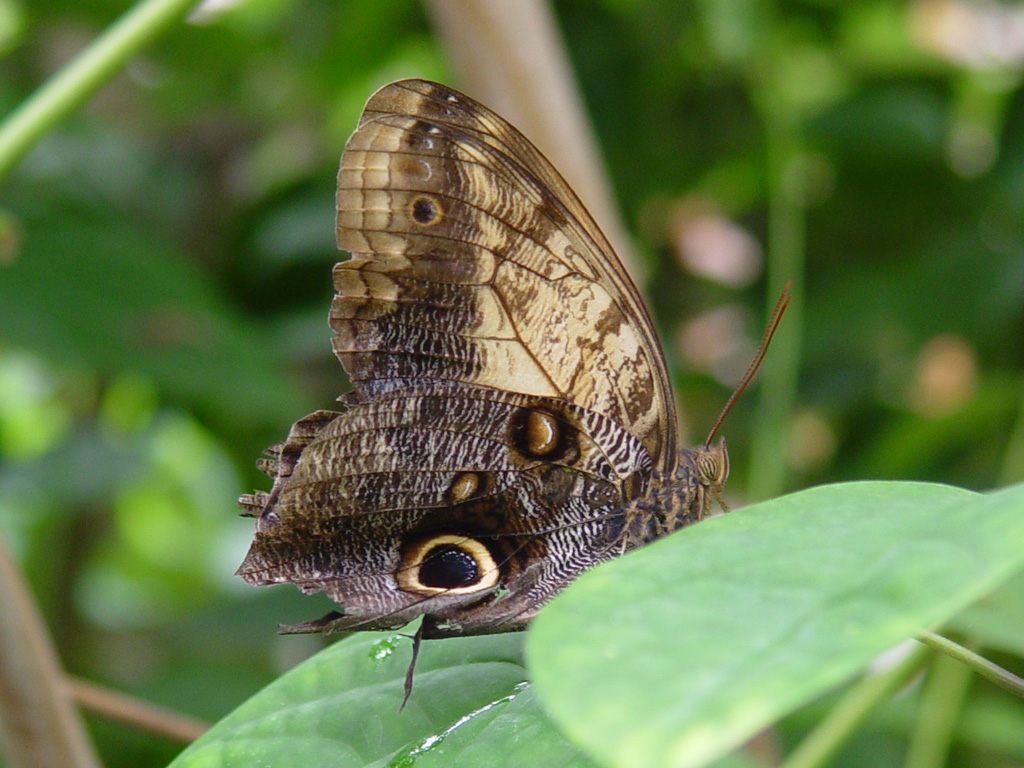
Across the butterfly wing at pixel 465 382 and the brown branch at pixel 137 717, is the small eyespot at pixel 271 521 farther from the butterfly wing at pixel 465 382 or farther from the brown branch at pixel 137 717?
the brown branch at pixel 137 717

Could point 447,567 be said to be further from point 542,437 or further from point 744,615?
point 744,615

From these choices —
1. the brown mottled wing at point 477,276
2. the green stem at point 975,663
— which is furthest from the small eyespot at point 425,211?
the green stem at point 975,663

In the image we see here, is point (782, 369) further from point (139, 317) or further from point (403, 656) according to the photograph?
point (403, 656)

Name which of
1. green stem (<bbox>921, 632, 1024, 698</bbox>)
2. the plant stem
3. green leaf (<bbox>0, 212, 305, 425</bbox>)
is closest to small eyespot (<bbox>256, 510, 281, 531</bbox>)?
green stem (<bbox>921, 632, 1024, 698</bbox>)

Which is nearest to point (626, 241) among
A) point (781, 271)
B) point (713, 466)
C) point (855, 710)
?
point (781, 271)

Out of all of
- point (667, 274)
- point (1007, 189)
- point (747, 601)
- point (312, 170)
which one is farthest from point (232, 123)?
point (747, 601)
